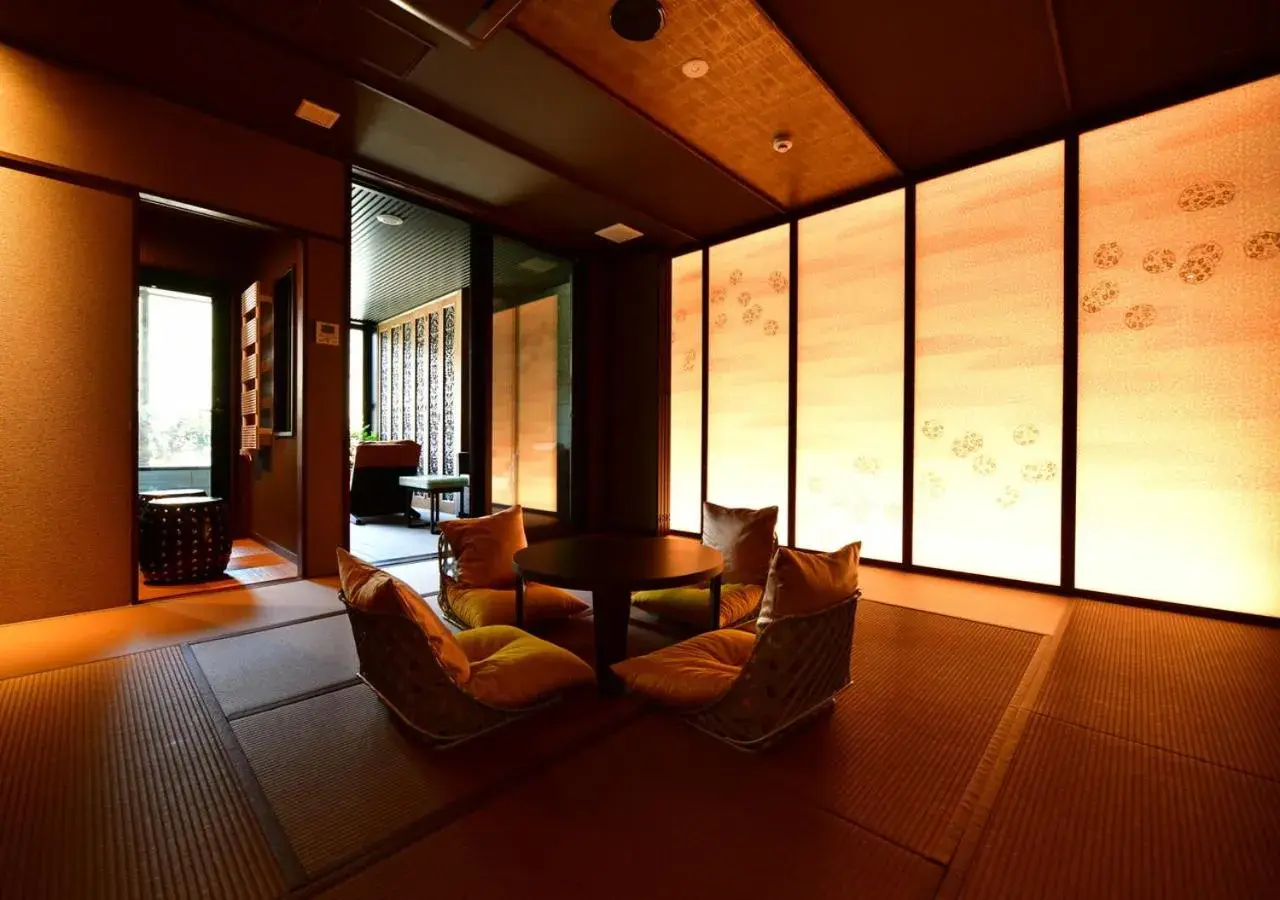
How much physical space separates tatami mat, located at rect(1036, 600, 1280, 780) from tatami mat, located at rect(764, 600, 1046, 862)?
211 millimetres

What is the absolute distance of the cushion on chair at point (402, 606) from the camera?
1733mm

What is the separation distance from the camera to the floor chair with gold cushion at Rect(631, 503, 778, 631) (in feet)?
9.53

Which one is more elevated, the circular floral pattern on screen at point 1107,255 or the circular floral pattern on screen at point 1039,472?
the circular floral pattern on screen at point 1107,255

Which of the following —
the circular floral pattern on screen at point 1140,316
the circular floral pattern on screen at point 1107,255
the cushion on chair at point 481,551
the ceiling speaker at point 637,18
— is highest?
the ceiling speaker at point 637,18

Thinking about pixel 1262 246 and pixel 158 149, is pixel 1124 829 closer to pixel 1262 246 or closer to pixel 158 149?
pixel 1262 246

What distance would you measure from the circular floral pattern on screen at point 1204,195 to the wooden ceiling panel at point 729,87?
5.75 ft

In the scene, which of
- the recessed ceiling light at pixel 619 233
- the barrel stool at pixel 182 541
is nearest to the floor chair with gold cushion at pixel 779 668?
the barrel stool at pixel 182 541

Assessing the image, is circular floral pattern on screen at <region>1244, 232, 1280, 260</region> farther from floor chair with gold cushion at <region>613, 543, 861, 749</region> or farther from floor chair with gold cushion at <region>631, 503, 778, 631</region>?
floor chair with gold cushion at <region>613, 543, 861, 749</region>

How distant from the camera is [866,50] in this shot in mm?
3014

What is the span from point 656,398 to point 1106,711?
14.3ft

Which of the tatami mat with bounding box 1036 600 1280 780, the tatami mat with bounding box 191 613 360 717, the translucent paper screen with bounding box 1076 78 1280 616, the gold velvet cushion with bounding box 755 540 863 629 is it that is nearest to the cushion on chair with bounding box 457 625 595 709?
the tatami mat with bounding box 191 613 360 717

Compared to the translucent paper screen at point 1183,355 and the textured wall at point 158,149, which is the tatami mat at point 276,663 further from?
the translucent paper screen at point 1183,355

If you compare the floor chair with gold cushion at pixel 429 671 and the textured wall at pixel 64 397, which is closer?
the floor chair with gold cushion at pixel 429 671

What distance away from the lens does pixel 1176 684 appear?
91.3 inches
